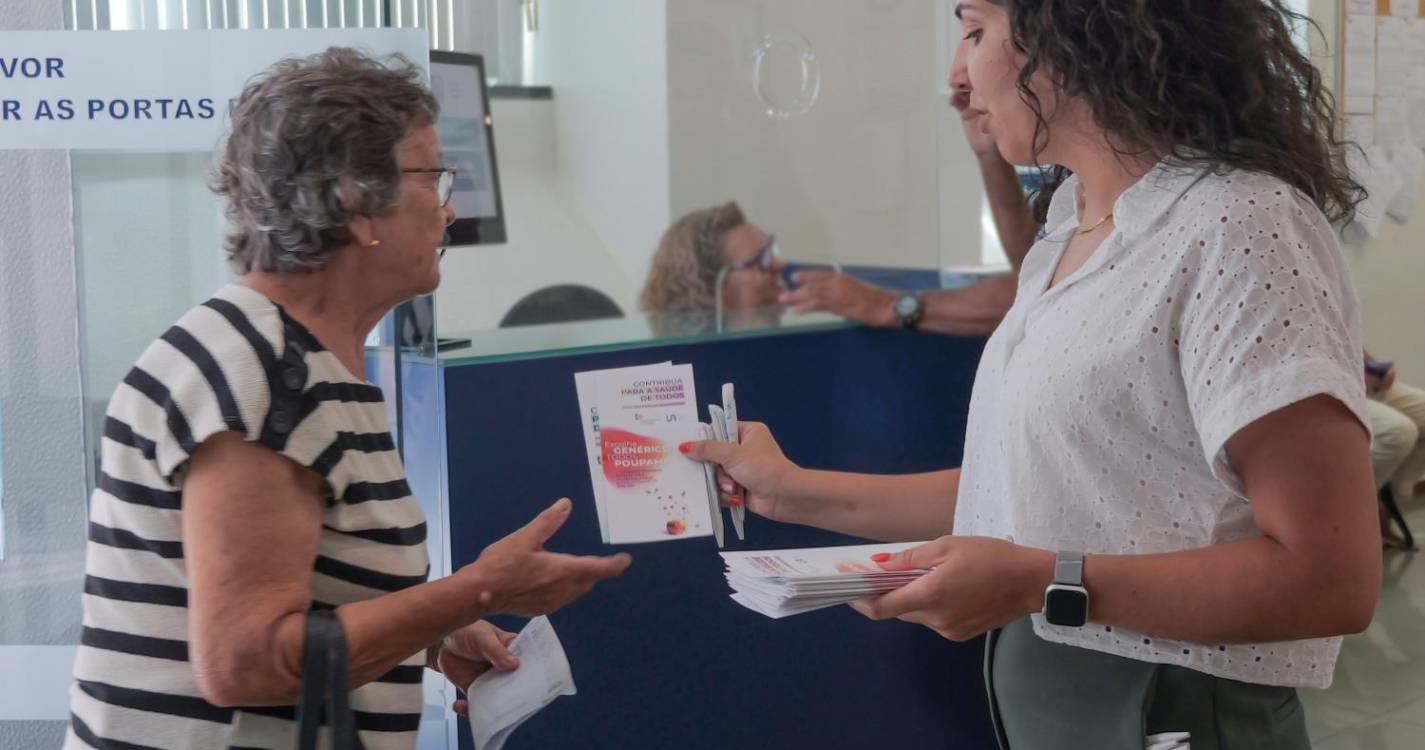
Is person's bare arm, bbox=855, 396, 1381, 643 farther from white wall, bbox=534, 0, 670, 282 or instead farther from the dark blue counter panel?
white wall, bbox=534, 0, 670, 282

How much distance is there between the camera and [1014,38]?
134cm

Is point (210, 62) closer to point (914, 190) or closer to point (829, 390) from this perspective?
point (829, 390)

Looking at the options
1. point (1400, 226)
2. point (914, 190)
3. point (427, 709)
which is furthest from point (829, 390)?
point (1400, 226)

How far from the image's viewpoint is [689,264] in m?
4.23

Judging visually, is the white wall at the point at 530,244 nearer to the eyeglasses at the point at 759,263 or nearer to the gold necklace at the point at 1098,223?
the eyeglasses at the point at 759,263

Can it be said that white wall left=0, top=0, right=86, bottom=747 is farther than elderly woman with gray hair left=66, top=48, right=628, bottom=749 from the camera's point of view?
Yes

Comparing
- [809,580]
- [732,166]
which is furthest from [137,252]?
[732,166]

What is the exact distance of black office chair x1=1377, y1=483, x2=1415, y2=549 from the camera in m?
4.96

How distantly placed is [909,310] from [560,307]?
1.69 meters

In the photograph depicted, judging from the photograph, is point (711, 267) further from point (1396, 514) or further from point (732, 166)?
point (1396, 514)

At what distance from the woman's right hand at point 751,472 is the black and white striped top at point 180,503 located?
1.81 feet

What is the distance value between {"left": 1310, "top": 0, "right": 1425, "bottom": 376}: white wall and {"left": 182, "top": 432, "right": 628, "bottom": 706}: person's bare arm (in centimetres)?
422

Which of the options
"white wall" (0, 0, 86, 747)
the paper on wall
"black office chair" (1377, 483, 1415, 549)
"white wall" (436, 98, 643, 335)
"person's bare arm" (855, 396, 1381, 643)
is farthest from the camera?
"white wall" (436, 98, 643, 335)

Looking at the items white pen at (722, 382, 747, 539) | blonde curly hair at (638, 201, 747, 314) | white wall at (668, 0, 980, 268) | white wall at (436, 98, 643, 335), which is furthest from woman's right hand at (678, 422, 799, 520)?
white wall at (436, 98, 643, 335)
